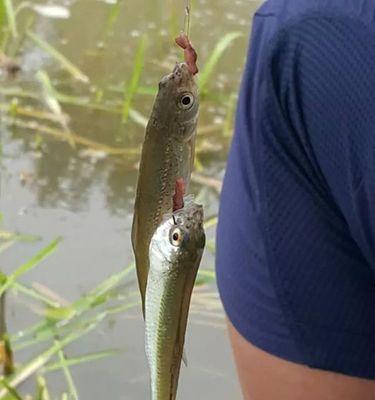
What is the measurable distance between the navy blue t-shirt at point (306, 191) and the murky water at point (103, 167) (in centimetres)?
95

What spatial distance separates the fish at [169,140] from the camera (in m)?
0.75

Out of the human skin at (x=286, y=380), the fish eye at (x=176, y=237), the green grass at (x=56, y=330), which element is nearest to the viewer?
the fish eye at (x=176, y=237)

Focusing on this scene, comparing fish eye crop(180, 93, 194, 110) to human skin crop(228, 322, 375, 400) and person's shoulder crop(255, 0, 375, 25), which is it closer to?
person's shoulder crop(255, 0, 375, 25)

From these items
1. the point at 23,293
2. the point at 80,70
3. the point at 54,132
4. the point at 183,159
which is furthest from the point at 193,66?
the point at 80,70

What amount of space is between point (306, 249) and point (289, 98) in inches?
6.2

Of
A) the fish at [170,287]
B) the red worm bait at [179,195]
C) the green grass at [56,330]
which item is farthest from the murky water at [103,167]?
the red worm bait at [179,195]

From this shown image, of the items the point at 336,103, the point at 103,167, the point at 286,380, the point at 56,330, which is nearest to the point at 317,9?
the point at 336,103

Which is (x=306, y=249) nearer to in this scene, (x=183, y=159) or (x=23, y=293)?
(x=183, y=159)

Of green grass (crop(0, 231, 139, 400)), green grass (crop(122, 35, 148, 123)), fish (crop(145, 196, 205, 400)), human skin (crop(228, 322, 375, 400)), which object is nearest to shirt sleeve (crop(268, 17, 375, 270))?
human skin (crop(228, 322, 375, 400))

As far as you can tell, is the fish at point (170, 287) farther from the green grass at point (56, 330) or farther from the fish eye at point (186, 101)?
the green grass at point (56, 330)

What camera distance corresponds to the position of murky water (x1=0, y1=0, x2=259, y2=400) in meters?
2.14

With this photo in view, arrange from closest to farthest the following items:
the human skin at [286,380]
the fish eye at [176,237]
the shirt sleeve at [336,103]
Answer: the fish eye at [176,237]
the shirt sleeve at [336,103]
the human skin at [286,380]

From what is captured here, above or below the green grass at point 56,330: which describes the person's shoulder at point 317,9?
above

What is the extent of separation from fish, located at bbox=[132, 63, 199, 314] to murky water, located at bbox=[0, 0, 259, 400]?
1.34 meters
